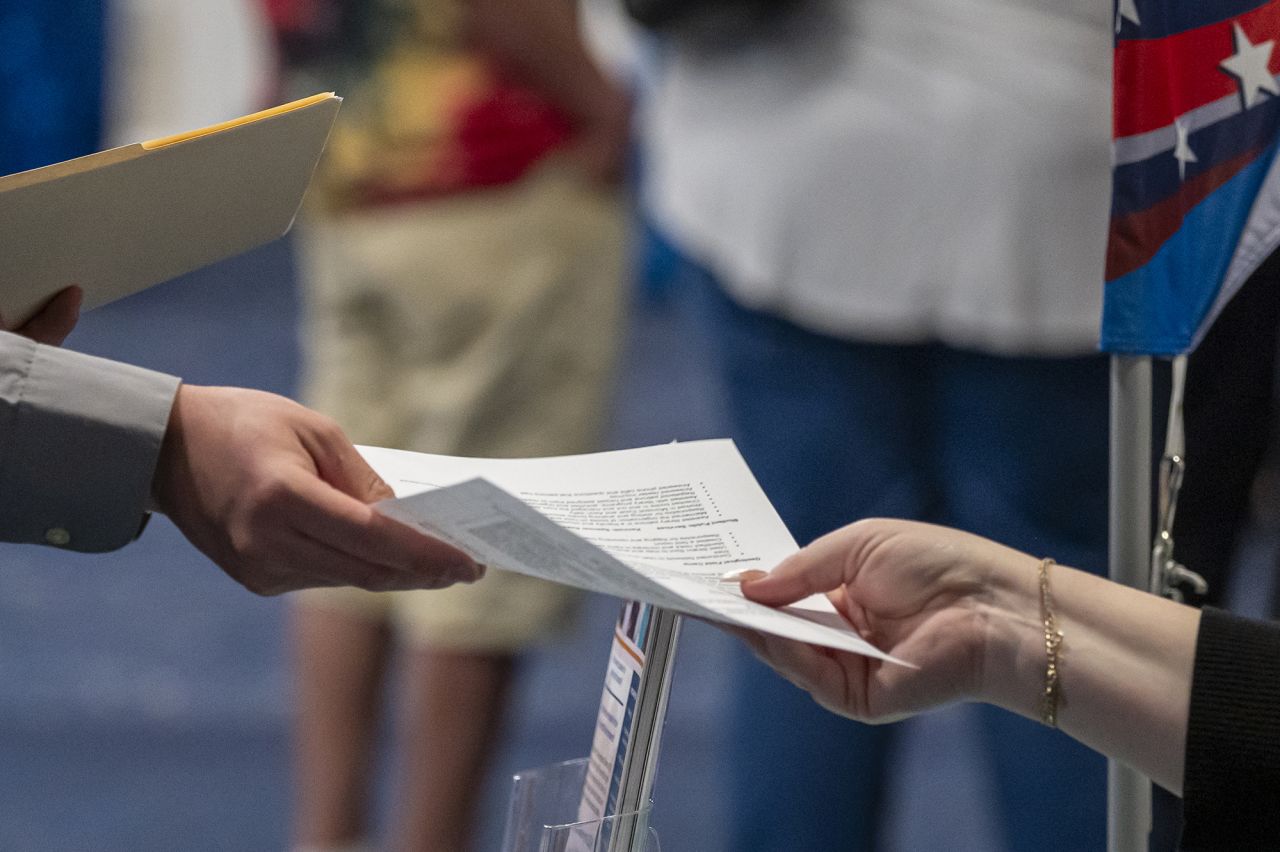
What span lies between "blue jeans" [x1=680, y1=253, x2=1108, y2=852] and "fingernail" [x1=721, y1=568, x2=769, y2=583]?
0.39 metres

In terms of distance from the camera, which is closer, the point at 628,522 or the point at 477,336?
the point at 628,522

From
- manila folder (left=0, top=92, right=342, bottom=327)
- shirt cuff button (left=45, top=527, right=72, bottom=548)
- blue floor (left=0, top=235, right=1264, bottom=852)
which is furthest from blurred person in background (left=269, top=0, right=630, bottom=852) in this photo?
shirt cuff button (left=45, top=527, right=72, bottom=548)

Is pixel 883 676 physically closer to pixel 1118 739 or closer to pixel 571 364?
pixel 1118 739

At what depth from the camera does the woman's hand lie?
2.56 feet

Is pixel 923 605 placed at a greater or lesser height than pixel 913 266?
lesser

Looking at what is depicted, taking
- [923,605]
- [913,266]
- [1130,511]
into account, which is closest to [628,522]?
[923,605]

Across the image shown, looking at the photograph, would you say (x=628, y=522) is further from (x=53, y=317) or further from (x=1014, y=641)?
(x=53, y=317)

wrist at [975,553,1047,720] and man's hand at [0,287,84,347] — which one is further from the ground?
man's hand at [0,287,84,347]

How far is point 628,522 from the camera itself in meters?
0.75

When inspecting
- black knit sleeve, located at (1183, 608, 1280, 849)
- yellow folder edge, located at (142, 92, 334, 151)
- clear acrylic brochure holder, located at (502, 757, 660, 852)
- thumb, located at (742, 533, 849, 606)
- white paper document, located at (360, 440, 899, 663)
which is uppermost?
yellow folder edge, located at (142, 92, 334, 151)

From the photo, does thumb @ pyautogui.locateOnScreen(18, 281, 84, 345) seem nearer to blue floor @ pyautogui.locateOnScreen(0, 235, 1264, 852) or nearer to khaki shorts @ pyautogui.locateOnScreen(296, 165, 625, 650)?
blue floor @ pyautogui.locateOnScreen(0, 235, 1264, 852)

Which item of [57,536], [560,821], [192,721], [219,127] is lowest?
[192,721]

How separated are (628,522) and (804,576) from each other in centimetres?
9

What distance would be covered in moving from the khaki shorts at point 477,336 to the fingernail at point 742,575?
3.06 ft
